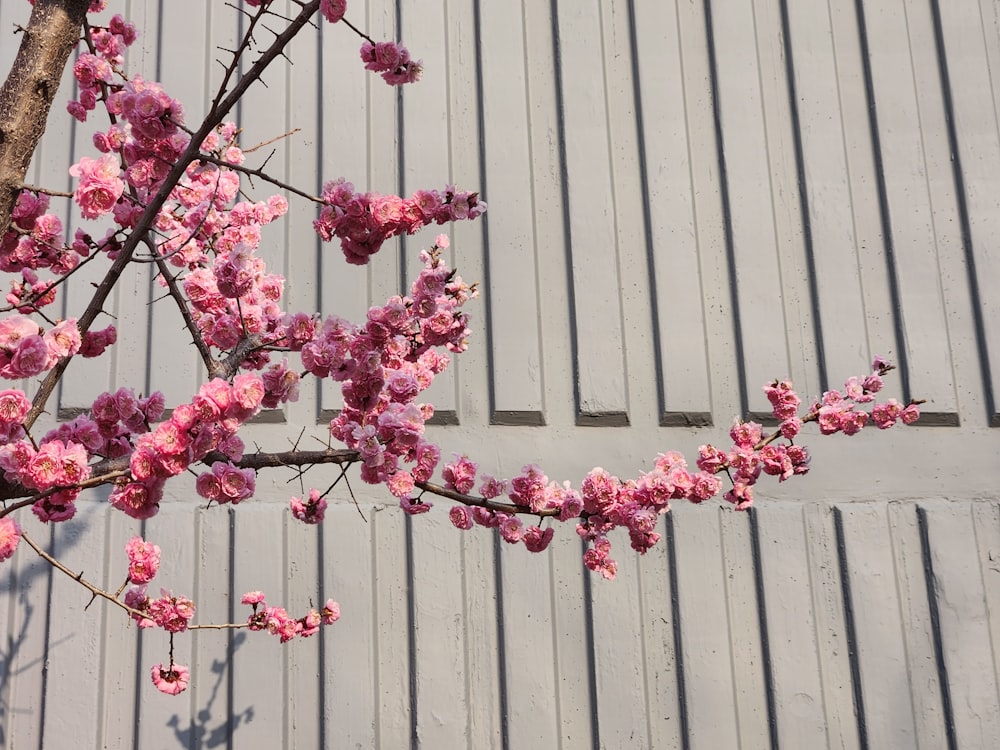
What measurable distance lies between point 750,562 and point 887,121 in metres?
1.45

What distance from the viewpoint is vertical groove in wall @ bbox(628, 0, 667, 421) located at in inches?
101

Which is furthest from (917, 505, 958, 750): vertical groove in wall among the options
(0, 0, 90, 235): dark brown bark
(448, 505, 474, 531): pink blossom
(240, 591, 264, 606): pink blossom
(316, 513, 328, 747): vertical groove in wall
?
(0, 0, 90, 235): dark brown bark

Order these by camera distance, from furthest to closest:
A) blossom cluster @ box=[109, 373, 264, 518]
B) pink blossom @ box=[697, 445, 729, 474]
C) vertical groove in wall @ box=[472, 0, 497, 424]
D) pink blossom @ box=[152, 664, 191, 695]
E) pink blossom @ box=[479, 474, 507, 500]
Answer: vertical groove in wall @ box=[472, 0, 497, 424], pink blossom @ box=[152, 664, 191, 695], pink blossom @ box=[697, 445, 729, 474], pink blossom @ box=[479, 474, 507, 500], blossom cluster @ box=[109, 373, 264, 518]

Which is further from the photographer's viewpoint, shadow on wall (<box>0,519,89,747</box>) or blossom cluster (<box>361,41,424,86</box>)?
shadow on wall (<box>0,519,89,747</box>)

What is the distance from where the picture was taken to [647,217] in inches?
105

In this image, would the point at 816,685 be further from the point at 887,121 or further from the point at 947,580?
the point at 887,121

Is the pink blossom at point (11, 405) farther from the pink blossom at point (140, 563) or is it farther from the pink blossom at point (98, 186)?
the pink blossom at point (140, 563)

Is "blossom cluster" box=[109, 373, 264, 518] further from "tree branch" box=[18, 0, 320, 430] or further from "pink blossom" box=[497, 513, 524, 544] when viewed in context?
"pink blossom" box=[497, 513, 524, 544]

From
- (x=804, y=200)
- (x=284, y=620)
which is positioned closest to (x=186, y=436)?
(x=284, y=620)

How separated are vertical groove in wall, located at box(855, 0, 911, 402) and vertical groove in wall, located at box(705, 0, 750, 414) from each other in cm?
Answer: 47

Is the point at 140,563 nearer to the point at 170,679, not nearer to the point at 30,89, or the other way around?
the point at 170,679

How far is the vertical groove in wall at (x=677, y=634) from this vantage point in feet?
7.58

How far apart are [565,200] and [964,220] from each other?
1229 millimetres

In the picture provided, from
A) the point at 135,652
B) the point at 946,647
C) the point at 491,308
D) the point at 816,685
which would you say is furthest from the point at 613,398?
the point at 135,652
